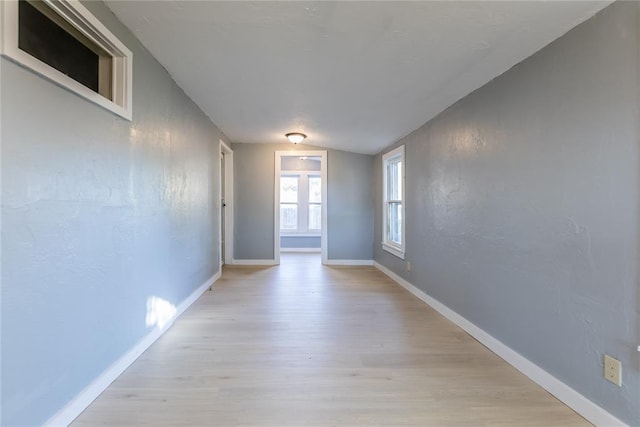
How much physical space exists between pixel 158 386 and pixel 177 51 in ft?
7.01

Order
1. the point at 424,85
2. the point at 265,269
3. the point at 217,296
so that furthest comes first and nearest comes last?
the point at 265,269 < the point at 217,296 < the point at 424,85

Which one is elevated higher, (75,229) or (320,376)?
(75,229)

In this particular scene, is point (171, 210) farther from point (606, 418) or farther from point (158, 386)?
point (606, 418)

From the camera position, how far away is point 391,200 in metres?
4.77

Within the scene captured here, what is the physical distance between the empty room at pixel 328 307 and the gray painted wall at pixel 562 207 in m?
0.01

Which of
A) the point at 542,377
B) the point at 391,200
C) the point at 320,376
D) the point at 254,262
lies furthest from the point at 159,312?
the point at 391,200

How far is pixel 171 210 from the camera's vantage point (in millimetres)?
2631

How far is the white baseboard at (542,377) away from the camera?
1439 mm

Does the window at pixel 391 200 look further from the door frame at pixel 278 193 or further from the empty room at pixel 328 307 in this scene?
the empty room at pixel 328 307

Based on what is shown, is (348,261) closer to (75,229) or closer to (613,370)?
(613,370)

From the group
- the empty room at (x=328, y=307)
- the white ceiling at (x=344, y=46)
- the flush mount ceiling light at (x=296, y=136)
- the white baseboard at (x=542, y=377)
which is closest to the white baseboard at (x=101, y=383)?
the empty room at (x=328, y=307)

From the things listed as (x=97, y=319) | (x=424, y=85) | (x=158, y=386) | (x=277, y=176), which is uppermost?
(x=424, y=85)

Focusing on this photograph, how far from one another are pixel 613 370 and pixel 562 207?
0.78m

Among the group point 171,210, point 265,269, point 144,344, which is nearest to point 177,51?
point 171,210
